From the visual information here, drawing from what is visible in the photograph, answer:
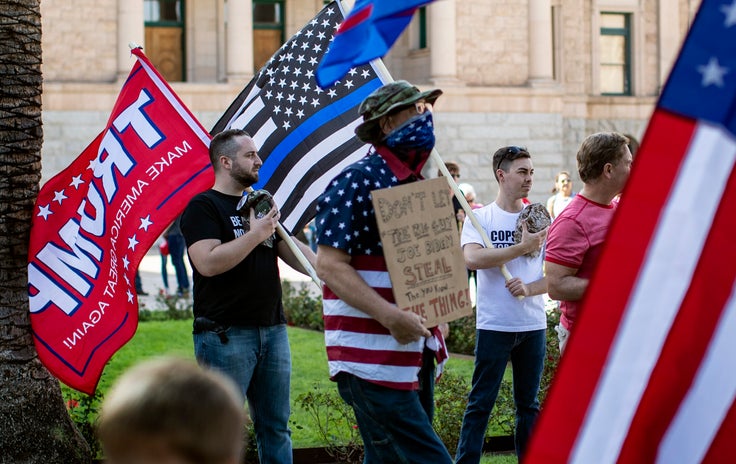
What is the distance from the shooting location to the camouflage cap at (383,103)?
4.40 m

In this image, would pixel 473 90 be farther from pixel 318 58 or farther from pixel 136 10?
pixel 318 58

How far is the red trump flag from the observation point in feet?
21.0

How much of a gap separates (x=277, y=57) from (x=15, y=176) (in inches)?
66.7

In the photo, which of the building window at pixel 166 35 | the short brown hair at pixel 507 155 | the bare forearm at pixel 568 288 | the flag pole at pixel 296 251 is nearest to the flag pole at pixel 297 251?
the flag pole at pixel 296 251

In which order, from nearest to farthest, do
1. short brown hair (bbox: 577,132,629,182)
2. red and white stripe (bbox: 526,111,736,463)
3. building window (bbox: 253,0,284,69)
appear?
1. red and white stripe (bbox: 526,111,736,463)
2. short brown hair (bbox: 577,132,629,182)
3. building window (bbox: 253,0,284,69)

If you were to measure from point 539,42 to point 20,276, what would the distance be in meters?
27.4

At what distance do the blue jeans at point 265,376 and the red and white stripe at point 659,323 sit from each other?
338 cm

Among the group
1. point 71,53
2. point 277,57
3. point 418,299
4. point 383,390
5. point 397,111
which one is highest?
point 71,53

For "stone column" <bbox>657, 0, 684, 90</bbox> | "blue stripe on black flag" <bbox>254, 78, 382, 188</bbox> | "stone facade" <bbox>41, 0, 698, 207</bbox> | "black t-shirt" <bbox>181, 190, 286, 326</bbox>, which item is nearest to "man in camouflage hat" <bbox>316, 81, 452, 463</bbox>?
"black t-shirt" <bbox>181, 190, 286, 326</bbox>

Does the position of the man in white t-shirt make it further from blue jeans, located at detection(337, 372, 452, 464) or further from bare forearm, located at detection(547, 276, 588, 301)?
blue jeans, located at detection(337, 372, 452, 464)

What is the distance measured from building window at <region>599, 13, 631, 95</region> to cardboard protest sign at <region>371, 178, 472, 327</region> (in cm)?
3237

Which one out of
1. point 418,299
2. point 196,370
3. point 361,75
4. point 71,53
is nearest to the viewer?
point 196,370

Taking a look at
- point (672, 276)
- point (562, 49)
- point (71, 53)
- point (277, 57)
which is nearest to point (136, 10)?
point (71, 53)

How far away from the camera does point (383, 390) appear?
14.5 feet
